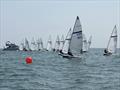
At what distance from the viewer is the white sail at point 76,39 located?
2299 inches

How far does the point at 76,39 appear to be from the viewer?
58.8 m

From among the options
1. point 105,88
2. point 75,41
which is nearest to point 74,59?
point 75,41

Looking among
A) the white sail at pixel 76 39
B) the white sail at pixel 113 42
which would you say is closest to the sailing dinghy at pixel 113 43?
the white sail at pixel 113 42

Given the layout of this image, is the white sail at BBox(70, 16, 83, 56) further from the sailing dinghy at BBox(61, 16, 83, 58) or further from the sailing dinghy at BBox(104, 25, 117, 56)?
the sailing dinghy at BBox(104, 25, 117, 56)

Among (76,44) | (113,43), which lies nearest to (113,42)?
(113,43)

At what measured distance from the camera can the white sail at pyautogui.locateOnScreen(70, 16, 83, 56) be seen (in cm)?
5841

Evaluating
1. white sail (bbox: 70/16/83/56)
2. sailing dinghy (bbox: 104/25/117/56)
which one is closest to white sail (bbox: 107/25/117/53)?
sailing dinghy (bbox: 104/25/117/56)

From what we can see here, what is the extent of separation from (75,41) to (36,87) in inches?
1392

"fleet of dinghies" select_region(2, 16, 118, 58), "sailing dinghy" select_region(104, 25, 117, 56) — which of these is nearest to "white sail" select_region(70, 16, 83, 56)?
"fleet of dinghies" select_region(2, 16, 118, 58)

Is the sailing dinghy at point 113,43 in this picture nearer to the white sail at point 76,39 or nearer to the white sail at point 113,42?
the white sail at point 113,42

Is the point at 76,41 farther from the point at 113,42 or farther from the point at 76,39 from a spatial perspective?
the point at 113,42

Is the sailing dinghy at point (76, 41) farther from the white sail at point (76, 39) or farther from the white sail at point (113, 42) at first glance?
the white sail at point (113, 42)

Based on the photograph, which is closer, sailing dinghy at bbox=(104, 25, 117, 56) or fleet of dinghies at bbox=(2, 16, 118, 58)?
fleet of dinghies at bbox=(2, 16, 118, 58)

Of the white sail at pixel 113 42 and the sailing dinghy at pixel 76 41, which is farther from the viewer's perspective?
the white sail at pixel 113 42
